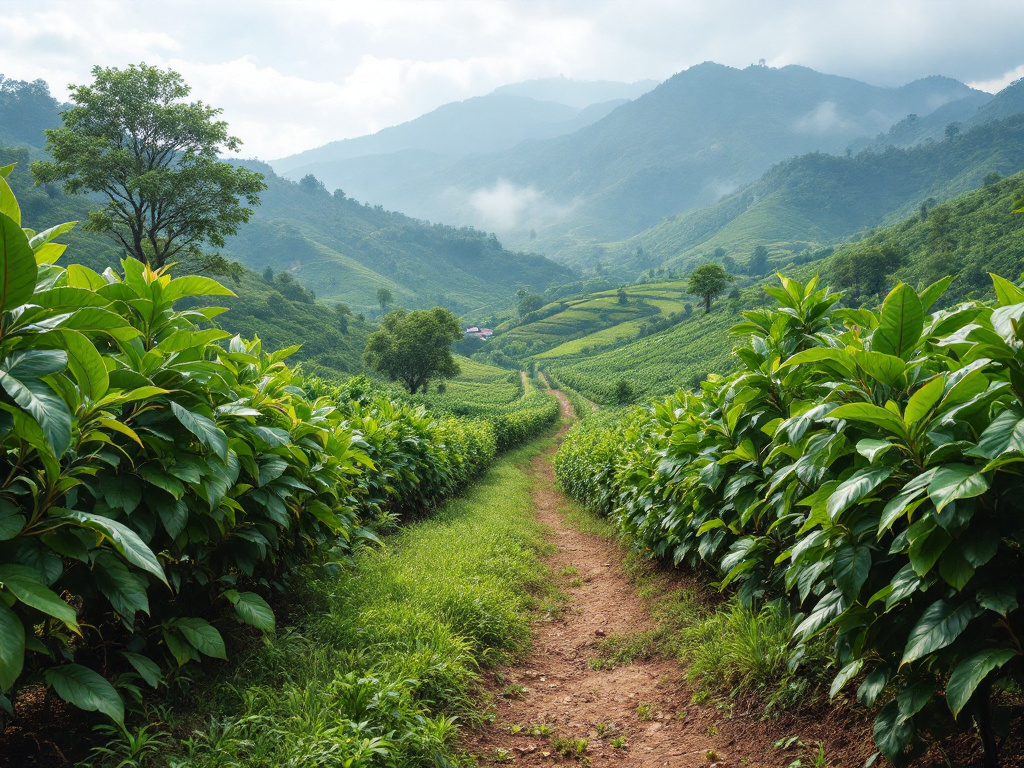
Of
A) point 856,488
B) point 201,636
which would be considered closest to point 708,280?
point 856,488

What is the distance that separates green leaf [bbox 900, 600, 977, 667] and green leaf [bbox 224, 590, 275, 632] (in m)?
2.80

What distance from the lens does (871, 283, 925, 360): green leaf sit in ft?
7.91

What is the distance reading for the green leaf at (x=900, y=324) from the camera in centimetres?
241

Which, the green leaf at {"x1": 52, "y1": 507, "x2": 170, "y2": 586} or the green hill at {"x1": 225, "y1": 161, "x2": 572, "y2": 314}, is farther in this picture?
the green hill at {"x1": 225, "y1": 161, "x2": 572, "y2": 314}

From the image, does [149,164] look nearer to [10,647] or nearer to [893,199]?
[10,647]

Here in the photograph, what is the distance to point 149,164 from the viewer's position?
90.0ft

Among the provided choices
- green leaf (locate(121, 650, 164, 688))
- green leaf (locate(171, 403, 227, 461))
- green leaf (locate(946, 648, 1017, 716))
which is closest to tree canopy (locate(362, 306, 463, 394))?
green leaf (locate(121, 650, 164, 688))

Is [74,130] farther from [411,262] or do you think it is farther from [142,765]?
[411,262]

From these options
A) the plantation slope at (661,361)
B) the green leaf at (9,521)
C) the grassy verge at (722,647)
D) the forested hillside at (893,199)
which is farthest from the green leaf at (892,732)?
the forested hillside at (893,199)

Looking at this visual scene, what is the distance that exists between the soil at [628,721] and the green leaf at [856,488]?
116 centimetres

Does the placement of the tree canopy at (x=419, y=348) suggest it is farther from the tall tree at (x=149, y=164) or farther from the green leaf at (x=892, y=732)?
the green leaf at (x=892, y=732)

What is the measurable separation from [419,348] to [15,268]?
43972 millimetres

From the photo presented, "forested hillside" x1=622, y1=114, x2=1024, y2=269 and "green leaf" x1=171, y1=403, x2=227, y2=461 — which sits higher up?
"forested hillside" x1=622, y1=114, x2=1024, y2=269

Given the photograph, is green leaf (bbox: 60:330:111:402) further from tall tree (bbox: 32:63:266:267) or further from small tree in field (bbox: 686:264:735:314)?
small tree in field (bbox: 686:264:735:314)
